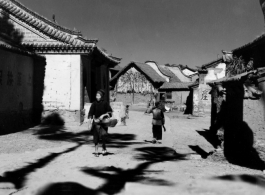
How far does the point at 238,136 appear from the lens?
729 cm

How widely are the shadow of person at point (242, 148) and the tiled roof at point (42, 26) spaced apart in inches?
326

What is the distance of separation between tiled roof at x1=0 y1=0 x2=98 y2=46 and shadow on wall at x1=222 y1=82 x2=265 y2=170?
8.02 meters

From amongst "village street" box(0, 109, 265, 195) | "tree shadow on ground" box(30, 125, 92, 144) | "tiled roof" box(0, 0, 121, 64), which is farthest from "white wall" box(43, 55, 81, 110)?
"village street" box(0, 109, 265, 195)

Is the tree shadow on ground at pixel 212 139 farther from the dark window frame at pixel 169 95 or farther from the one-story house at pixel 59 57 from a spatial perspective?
the dark window frame at pixel 169 95

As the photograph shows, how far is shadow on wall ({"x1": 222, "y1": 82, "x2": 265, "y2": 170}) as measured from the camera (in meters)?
6.66

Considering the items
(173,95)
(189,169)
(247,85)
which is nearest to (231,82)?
(247,85)

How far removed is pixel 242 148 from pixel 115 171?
3264mm

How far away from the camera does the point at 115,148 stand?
8.57 metres

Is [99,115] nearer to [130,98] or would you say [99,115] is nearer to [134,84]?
[134,84]

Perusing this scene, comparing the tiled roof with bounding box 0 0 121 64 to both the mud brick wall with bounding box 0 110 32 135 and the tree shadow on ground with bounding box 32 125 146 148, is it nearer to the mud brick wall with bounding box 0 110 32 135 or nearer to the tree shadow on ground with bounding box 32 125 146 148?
the mud brick wall with bounding box 0 110 32 135

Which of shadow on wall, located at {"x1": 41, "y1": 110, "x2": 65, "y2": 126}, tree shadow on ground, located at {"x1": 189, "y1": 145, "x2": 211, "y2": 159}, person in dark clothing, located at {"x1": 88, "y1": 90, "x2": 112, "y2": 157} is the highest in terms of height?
person in dark clothing, located at {"x1": 88, "y1": 90, "x2": 112, "y2": 157}

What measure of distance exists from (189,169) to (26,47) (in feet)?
35.6

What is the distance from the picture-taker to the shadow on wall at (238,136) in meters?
6.66

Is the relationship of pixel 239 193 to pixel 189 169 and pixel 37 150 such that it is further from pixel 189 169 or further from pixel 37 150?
pixel 37 150
